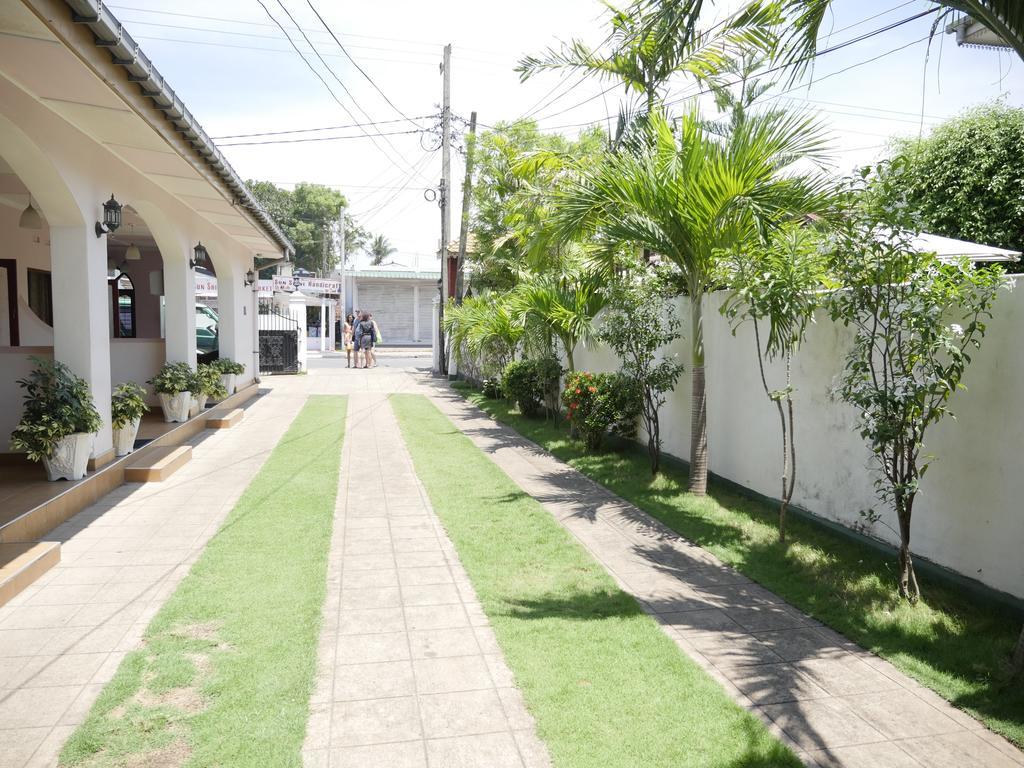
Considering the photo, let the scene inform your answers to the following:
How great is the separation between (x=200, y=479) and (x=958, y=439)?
7.18 m

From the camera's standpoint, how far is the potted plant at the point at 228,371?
43.2 ft

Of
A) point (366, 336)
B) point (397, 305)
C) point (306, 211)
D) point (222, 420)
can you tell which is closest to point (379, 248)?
point (306, 211)

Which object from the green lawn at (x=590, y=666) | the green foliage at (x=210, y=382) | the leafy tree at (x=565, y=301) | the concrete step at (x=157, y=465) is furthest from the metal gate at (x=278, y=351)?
the green lawn at (x=590, y=666)

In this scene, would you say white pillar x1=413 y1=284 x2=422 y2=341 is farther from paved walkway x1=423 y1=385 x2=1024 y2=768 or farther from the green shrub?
paved walkway x1=423 y1=385 x2=1024 y2=768

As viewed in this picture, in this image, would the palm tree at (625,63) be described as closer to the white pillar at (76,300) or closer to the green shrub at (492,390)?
the white pillar at (76,300)

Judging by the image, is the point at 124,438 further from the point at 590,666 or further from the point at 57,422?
the point at 590,666

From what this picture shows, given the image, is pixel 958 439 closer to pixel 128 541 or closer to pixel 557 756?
pixel 557 756

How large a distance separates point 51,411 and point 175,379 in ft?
12.8

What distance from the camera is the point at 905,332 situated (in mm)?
4738

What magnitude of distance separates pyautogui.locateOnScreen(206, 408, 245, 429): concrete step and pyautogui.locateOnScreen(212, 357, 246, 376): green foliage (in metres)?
0.85

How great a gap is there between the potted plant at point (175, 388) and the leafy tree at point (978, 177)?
11.4 m

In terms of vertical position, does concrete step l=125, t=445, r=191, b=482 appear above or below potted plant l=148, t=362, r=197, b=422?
below

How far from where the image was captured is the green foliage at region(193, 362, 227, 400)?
11.1 m

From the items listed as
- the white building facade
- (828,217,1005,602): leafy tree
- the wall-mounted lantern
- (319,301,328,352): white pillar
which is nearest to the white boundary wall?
(828,217,1005,602): leafy tree
